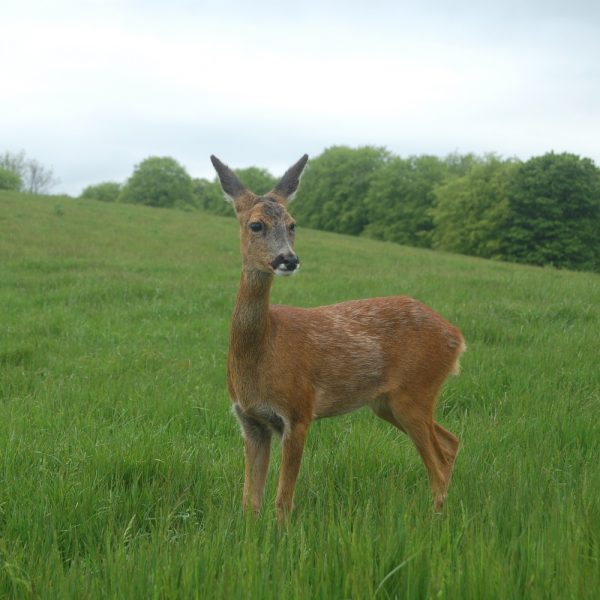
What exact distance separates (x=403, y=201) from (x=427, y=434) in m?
67.0

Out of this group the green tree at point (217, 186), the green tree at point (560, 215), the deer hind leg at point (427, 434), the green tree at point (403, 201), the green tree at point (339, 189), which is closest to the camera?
the deer hind leg at point (427, 434)

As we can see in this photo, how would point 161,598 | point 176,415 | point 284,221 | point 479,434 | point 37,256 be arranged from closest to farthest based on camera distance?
point 161,598, point 284,221, point 479,434, point 176,415, point 37,256

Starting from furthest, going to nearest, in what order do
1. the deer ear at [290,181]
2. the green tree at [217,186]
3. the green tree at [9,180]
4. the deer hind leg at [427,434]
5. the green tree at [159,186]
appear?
the green tree at [217,186] → the green tree at [9,180] → the green tree at [159,186] → the deer ear at [290,181] → the deer hind leg at [427,434]

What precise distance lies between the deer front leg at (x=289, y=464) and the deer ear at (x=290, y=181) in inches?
64.3

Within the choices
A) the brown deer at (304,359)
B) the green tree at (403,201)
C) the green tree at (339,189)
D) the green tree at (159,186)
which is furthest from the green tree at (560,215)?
the brown deer at (304,359)

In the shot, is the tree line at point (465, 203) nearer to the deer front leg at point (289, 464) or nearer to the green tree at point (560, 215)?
the green tree at point (560, 215)

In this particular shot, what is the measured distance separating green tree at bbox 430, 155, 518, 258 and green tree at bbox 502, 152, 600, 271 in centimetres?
Result: 180

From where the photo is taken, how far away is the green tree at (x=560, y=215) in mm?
48000

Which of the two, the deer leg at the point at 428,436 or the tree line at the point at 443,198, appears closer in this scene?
the deer leg at the point at 428,436

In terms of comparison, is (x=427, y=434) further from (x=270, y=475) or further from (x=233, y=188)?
(x=233, y=188)

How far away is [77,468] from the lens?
3.90 m

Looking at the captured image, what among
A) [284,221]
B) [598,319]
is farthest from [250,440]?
[598,319]

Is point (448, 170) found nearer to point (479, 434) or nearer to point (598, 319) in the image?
point (598, 319)

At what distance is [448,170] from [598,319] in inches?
2644
